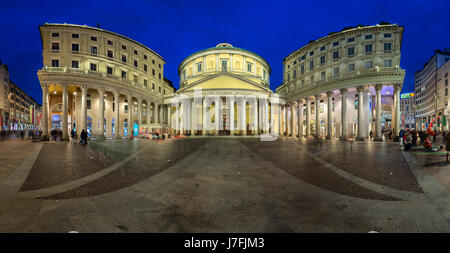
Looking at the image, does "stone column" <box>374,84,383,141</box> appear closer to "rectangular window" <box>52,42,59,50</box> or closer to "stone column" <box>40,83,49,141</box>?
"stone column" <box>40,83,49,141</box>

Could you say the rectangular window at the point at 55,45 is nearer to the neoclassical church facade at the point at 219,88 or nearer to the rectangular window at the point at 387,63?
the neoclassical church facade at the point at 219,88

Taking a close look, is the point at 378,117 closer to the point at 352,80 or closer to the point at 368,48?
the point at 352,80

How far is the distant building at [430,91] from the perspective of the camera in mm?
53956

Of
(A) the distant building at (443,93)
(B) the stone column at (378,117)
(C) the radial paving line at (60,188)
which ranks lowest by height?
(C) the radial paving line at (60,188)

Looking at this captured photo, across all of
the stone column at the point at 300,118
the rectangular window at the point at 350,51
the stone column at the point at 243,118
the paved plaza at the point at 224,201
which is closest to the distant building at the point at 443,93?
the rectangular window at the point at 350,51

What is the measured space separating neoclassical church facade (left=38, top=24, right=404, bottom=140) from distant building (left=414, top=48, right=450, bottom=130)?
29.6m

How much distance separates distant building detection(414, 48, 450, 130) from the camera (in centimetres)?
5396

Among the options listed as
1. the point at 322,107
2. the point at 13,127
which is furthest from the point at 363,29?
the point at 13,127

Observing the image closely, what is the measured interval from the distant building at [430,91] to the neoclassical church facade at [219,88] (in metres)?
29.6

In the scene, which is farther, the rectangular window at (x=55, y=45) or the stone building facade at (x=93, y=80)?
the rectangular window at (x=55, y=45)

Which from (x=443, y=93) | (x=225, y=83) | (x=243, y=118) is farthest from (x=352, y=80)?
(x=443, y=93)

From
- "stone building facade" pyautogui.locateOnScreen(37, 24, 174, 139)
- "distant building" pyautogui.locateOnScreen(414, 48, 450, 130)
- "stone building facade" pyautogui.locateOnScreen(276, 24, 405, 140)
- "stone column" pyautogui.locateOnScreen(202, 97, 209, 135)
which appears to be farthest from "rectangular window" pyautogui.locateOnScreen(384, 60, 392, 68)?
"stone building facade" pyautogui.locateOnScreen(37, 24, 174, 139)

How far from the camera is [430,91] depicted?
6100 centimetres

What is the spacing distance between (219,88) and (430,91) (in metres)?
78.1
